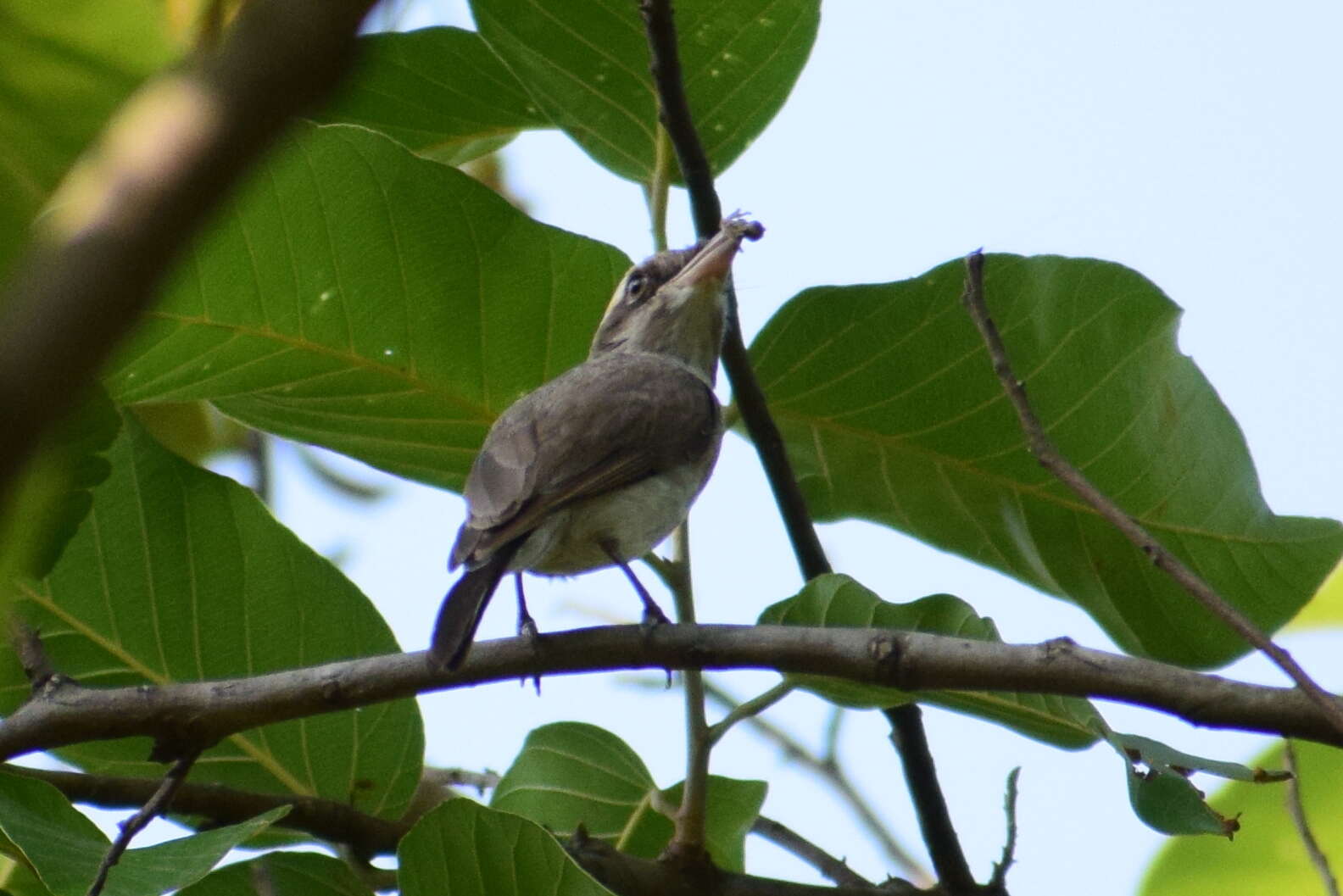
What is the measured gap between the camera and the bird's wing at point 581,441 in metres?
3.60

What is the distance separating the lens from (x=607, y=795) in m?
3.35

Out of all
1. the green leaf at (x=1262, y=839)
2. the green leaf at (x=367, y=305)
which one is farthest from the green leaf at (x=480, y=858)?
the green leaf at (x=1262, y=839)

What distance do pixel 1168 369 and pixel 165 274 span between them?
10.7 ft

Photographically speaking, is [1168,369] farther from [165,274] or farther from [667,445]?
[165,274]

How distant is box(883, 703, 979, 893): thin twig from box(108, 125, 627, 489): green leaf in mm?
1130

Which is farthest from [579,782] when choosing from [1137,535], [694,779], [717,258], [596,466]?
[717,258]

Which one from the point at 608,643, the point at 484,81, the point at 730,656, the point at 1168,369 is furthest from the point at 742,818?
the point at 484,81

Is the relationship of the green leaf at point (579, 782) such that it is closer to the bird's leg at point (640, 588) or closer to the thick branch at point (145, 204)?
the bird's leg at point (640, 588)

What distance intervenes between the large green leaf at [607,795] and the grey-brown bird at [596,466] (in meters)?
0.27

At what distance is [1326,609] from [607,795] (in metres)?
1.93

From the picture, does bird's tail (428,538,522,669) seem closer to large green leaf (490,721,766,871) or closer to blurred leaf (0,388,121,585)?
large green leaf (490,721,766,871)

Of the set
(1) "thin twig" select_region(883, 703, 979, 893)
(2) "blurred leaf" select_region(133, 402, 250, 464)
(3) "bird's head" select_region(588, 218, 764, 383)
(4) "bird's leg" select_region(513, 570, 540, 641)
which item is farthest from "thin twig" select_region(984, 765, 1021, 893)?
(2) "blurred leaf" select_region(133, 402, 250, 464)

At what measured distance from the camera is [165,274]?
0.62 metres

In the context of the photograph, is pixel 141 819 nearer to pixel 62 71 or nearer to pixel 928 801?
pixel 928 801
